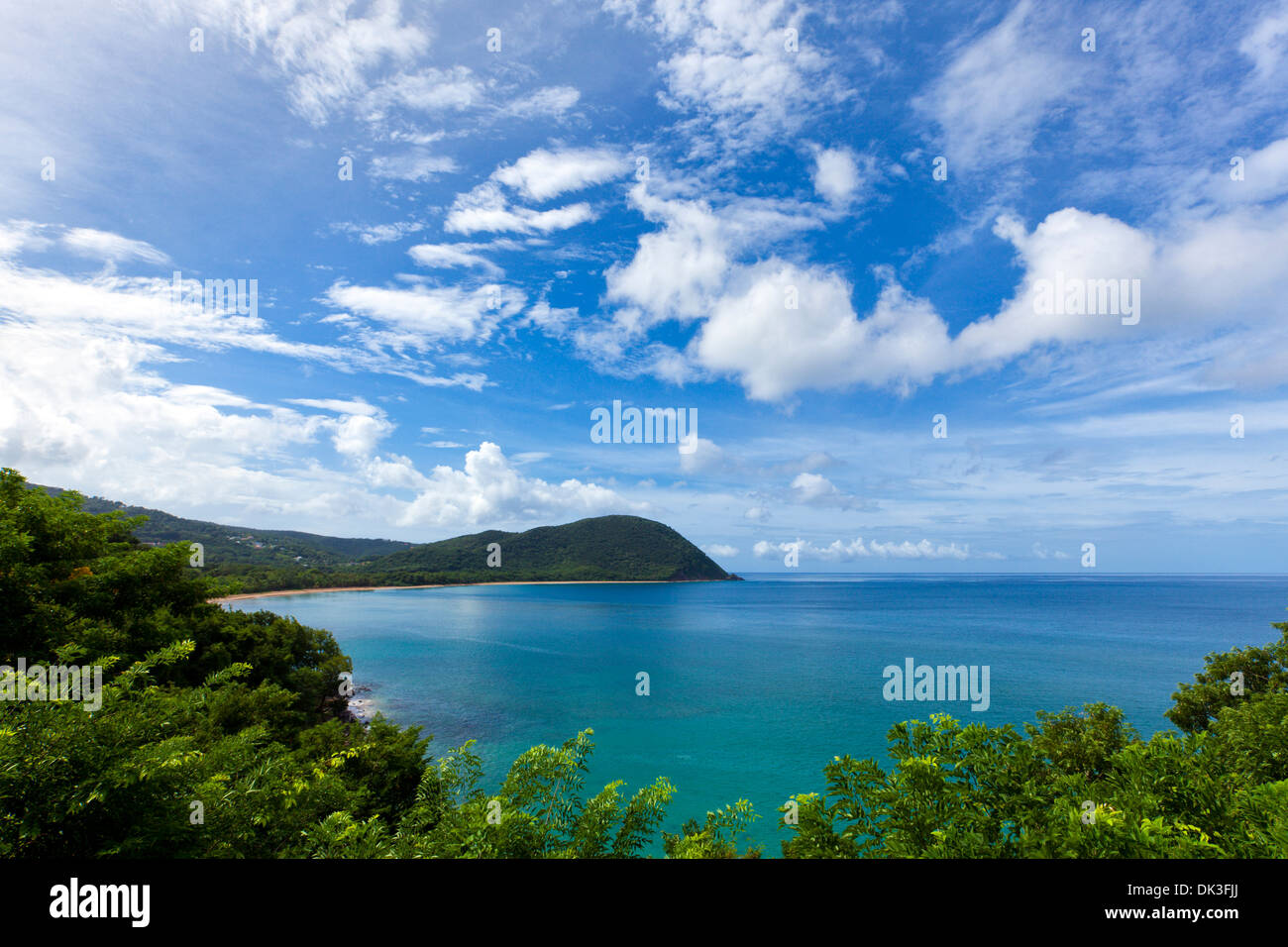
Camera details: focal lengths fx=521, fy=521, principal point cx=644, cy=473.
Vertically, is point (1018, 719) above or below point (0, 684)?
below

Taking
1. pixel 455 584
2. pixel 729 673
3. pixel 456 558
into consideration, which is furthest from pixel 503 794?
pixel 456 558

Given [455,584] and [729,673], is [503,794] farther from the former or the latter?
[455,584]

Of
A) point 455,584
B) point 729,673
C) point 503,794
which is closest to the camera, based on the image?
point 503,794

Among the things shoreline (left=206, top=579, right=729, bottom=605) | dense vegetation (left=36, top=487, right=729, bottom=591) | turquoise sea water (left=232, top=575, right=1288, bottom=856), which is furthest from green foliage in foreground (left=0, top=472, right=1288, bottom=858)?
dense vegetation (left=36, top=487, right=729, bottom=591)

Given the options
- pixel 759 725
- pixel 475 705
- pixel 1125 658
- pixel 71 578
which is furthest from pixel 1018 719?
pixel 71 578
